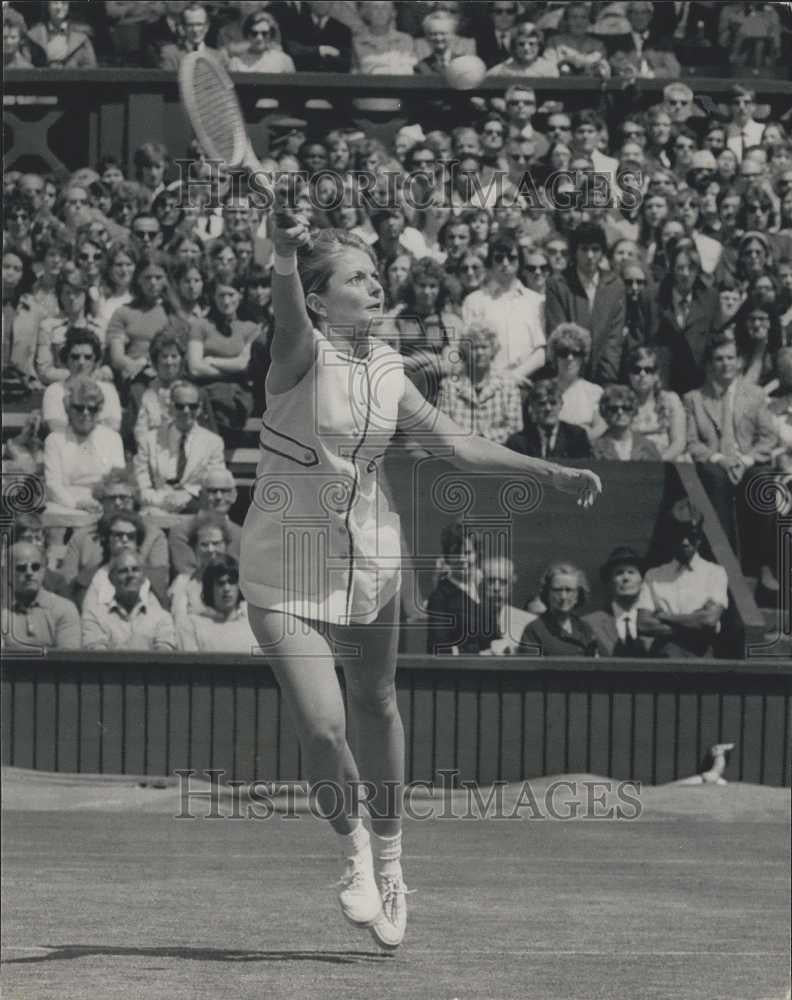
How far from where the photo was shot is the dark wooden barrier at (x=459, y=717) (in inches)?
428

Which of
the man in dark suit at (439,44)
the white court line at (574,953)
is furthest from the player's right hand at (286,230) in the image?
the man in dark suit at (439,44)

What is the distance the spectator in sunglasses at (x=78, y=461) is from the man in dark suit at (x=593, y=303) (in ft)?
8.47

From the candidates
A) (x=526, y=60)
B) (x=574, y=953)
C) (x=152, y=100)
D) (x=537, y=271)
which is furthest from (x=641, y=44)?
(x=574, y=953)

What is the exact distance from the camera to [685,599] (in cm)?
1148

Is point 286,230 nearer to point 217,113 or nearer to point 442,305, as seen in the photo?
point 217,113

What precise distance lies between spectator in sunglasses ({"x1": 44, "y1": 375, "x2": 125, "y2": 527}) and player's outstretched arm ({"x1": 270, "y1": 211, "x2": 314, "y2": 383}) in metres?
7.12

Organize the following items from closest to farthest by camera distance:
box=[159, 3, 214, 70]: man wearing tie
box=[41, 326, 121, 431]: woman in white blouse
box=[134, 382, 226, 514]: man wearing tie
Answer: box=[134, 382, 226, 514]: man wearing tie, box=[41, 326, 121, 431]: woman in white blouse, box=[159, 3, 214, 70]: man wearing tie

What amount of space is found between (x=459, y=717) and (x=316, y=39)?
250 inches

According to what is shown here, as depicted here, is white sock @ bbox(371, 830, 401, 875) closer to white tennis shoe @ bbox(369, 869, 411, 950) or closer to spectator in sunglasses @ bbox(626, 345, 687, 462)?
white tennis shoe @ bbox(369, 869, 411, 950)

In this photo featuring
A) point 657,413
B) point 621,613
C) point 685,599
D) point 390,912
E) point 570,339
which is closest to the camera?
point 390,912

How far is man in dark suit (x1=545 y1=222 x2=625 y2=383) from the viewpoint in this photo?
11836mm

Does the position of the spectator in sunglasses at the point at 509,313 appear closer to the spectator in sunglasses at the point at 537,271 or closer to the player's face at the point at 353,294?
the spectator in sunglasses at the point at 537,271

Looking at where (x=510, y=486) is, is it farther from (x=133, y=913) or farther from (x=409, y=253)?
(x=133, y=913)

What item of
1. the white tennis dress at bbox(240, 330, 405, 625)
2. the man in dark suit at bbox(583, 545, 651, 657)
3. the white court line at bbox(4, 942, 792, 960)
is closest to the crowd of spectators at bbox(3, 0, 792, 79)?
the man in dark suit at bbox(583, 545, 651, 657)
